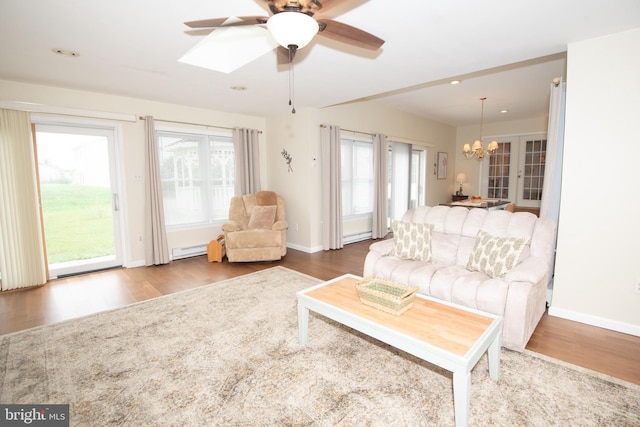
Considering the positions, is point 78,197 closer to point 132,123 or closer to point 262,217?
point 132,123

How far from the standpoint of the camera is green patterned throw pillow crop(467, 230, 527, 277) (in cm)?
244

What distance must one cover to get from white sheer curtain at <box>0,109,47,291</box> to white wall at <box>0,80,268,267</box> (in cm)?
31

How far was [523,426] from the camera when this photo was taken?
153cm

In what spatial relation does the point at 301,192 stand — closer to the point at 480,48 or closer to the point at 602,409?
the point at 480,48

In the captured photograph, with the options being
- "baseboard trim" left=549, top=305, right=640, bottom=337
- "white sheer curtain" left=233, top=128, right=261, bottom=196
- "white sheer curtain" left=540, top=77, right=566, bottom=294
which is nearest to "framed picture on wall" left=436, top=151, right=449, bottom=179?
"white sheer curtain" left=233, top=128, right=261, bottom=196

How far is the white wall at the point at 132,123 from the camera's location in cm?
366

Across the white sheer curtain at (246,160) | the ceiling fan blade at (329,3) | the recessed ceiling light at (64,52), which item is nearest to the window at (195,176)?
the white sheer curtain at (246,160)

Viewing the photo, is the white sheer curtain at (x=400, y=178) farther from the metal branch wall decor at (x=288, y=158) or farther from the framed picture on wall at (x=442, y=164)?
the metal branch wall decor at (x=288, y=158)

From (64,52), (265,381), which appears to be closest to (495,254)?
(265,381)

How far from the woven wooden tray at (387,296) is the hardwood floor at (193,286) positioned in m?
1.16

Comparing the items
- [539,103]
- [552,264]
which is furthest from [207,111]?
[539,103]

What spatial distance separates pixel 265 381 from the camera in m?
1.91

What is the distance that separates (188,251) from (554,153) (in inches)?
201

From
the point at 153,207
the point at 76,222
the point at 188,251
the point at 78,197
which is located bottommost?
the point at 188,251
